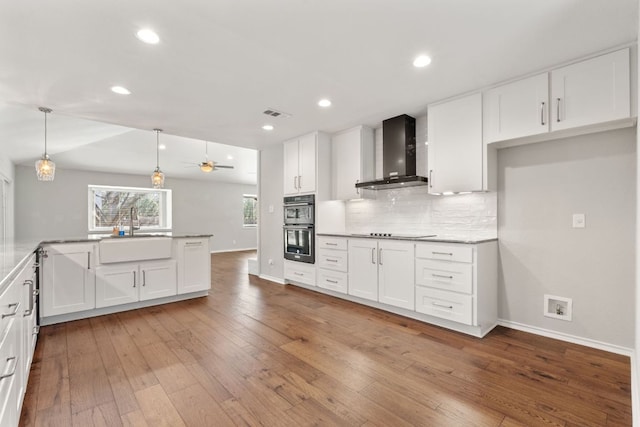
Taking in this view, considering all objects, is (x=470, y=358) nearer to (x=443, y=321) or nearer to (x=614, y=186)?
(x=443, y=321)

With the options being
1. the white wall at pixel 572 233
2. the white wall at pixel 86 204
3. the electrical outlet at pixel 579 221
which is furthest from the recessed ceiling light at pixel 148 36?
the white wall at pixel 86 204

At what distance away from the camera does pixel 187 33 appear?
2068 millimetres

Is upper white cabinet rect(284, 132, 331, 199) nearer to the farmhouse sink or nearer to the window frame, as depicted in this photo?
the farmhouse sink

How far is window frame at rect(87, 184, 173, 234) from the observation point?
793 centimetres

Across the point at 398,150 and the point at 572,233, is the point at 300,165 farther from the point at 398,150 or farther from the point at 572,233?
the point at 572,233

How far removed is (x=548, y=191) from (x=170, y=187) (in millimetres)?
9127

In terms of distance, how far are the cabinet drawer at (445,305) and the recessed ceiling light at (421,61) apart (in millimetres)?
2076

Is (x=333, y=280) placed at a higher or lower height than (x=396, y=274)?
lower

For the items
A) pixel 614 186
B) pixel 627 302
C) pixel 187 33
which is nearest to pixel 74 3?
pixel 187 33

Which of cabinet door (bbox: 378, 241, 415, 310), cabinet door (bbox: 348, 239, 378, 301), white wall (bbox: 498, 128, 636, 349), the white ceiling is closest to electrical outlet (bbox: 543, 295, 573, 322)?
white wall (bbox: 498, 128, 636, 349)

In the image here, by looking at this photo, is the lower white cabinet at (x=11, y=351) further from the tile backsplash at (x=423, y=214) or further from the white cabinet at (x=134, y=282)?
the tile backsplash at (x=423, y=214)

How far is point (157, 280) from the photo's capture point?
12.5 feet

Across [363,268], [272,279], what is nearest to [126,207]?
[272,279]

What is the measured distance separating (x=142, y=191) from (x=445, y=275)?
346 inches
